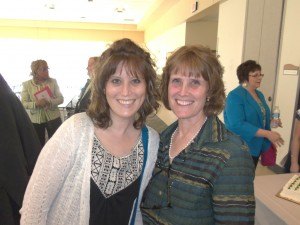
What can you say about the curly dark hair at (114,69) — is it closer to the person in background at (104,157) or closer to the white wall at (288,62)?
the person in background at (104,157)

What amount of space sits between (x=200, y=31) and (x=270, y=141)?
372 cm

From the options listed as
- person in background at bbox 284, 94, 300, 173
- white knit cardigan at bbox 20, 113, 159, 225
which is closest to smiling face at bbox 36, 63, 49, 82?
white knit cardigan at bbox 20, 113, 159, 225

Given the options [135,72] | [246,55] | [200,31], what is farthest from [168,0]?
[135,72]

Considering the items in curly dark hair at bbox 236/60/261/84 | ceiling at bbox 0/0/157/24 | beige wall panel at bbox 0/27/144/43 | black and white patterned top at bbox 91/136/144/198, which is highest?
ceiling at bbox 0/0/157/24

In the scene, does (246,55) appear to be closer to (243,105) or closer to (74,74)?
(243,105)

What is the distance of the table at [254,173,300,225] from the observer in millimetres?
1173

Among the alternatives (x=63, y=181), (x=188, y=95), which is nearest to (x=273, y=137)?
(x=188, y=95)

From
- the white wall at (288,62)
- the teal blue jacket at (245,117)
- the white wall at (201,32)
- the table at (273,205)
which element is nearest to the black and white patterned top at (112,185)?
the table at (273,205)

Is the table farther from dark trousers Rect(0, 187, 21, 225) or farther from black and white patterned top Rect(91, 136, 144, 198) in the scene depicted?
dark trousers Rect(0, 187, 21, 225)

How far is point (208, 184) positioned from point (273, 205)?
0.49 m

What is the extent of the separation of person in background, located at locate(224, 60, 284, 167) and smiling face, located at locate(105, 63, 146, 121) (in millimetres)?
1545

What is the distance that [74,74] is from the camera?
1191 centimetres

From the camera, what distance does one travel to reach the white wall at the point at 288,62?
3080 mm

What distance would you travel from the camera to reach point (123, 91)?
1.18 m
